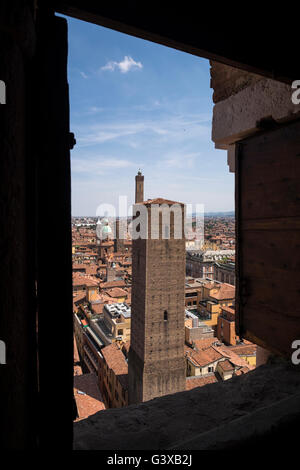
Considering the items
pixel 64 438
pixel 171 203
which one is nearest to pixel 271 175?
pixel 64 438

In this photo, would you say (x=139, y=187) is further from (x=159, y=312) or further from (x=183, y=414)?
(x=183, y=414)

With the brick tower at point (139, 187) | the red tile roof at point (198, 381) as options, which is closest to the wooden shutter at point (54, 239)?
the red tile roof at point (198, 381)

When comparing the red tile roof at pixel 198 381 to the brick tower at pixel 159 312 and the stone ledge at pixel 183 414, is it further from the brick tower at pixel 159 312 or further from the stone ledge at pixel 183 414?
the stone ledge at pixel 183 414

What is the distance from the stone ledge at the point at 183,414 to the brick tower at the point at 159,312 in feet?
50.0

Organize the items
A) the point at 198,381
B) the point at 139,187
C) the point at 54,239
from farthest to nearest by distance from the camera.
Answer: the point at 139,187 → the point at 198,381 → the point at 54,239

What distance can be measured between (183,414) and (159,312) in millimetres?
16301

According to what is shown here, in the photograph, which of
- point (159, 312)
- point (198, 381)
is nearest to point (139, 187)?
point (159, 312)

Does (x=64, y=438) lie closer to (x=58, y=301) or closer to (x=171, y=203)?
(x=58, y=301)

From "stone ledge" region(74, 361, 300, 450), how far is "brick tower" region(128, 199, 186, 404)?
15.2 metres

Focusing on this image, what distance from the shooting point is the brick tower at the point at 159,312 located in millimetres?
16109

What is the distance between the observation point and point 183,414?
4.37ft

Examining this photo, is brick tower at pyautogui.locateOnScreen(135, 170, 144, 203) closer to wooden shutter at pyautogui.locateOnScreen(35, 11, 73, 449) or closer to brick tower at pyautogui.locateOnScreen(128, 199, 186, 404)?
brick tower at pyautogui.locateOnScreen(128, 199, 186, 404)

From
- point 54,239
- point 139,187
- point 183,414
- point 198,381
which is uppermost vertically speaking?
point 139,187

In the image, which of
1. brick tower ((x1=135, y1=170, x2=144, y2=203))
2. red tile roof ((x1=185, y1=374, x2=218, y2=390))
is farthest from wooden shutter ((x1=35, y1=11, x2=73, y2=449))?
brick tower ((x1=135, y1=170, x2=144, y2=203))
